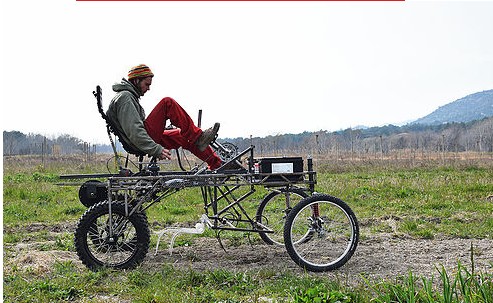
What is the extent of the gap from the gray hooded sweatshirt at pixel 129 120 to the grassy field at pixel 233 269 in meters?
1.24

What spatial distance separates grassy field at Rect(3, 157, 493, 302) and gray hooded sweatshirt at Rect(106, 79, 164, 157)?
1.24 metres

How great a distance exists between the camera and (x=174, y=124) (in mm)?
5422

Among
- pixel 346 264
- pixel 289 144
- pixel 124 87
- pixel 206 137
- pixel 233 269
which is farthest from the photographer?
pixel 289 144

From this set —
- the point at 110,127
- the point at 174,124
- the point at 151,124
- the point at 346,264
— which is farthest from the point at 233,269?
the point at 110,127

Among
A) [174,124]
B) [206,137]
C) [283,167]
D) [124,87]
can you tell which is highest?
[124,87]

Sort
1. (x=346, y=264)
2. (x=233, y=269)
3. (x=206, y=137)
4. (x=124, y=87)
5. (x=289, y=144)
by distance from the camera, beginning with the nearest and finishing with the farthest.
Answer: (x=233, y=269) < (x=346, y=264) < (x=206, y=137) < (x=124, y=87) < (x=289, y=144)

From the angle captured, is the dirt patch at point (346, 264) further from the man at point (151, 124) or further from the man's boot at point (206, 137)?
the man's boot at point (206, 137)

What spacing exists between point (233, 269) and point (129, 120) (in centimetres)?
186

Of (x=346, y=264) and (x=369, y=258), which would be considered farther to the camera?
(x=369, y=258)

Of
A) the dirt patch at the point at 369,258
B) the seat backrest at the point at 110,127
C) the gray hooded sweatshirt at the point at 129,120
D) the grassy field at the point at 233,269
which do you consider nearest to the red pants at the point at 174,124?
the gray hooded sweatshirt at the point at 129,120

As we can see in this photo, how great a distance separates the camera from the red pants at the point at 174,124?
5.39 m

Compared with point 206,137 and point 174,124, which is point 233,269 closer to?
point 206,137

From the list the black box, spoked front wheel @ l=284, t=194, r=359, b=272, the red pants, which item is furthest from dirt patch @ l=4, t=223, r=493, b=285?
the red pants

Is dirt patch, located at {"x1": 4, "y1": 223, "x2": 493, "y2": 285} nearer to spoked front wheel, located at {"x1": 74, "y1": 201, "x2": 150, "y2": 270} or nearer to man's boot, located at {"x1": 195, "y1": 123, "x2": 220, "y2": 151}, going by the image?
spoked front wheel, located at {"x1": 74, "y1": 201, "x2": 150, "y2": 270}
